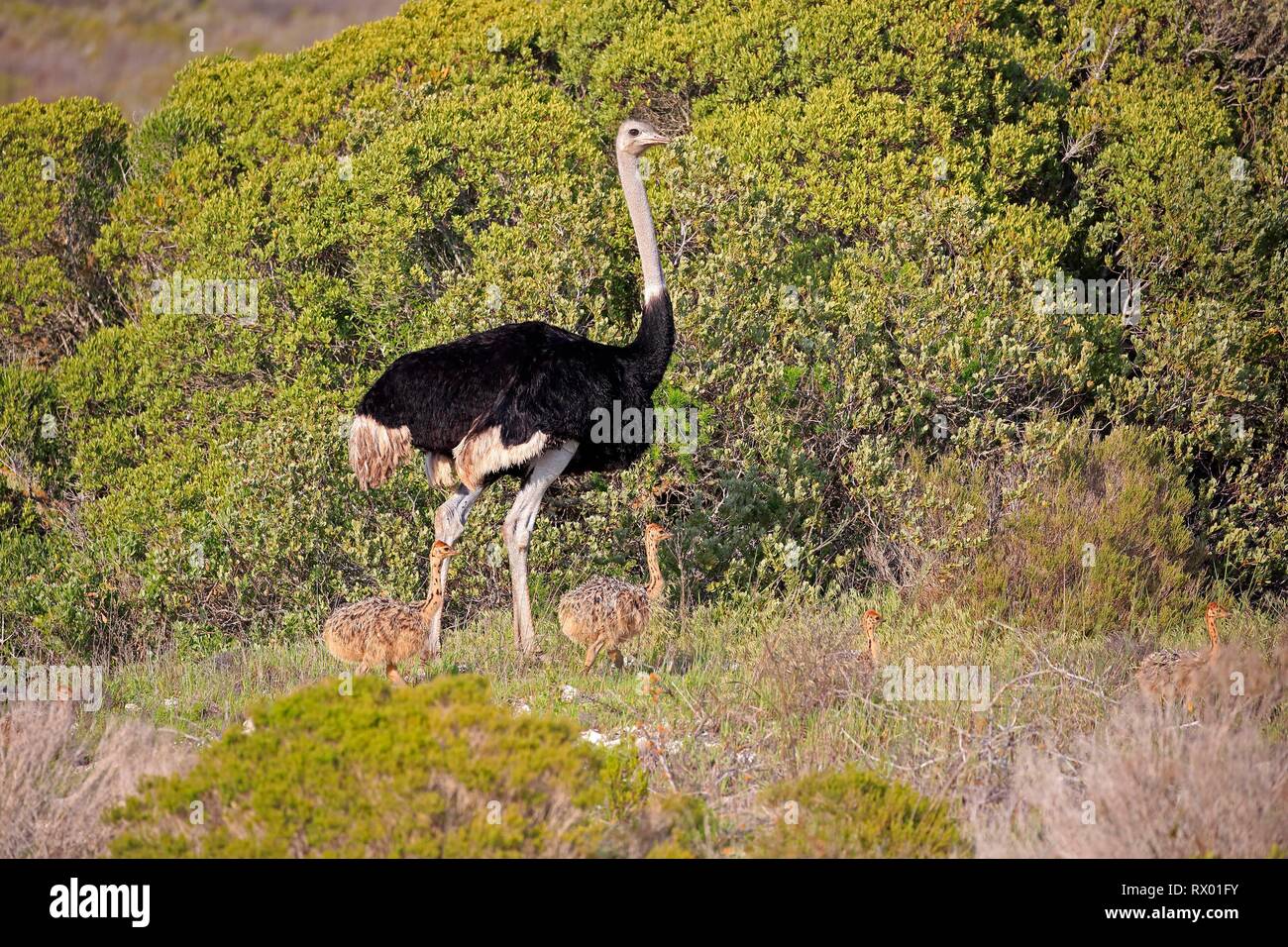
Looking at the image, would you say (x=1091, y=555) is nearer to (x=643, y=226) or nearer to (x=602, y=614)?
(x=643, y=226)

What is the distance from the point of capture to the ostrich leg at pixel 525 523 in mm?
8773

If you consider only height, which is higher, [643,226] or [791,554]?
[643,226]

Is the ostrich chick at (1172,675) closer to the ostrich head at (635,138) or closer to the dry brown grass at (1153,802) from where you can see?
the dry brown grass at (1153,802)

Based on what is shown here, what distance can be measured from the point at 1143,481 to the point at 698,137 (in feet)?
18.8

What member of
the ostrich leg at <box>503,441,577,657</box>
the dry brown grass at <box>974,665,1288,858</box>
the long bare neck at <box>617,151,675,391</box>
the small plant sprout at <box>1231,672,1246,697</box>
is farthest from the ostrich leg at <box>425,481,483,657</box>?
the small plant sprout at <box>1231,672,1246,697</box>

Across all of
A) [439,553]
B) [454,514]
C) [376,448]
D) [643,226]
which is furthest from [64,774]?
[643,226]

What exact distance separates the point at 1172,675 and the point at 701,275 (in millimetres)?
5228

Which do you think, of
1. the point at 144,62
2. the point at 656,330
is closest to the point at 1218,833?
the point at 656,330

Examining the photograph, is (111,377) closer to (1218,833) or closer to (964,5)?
(964,5)

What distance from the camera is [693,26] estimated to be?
51.2 ft

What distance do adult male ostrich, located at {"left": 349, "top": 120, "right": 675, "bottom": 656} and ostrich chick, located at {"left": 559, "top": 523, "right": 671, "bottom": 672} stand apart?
24.3 inches

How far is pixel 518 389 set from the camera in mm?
8594

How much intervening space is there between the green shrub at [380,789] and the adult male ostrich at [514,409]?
3.17 metres

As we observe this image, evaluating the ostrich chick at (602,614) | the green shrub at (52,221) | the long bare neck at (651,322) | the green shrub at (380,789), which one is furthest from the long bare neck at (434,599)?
the green shrub at (52,221)
